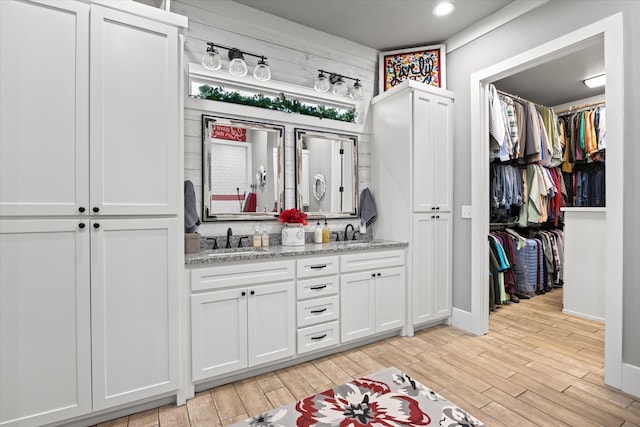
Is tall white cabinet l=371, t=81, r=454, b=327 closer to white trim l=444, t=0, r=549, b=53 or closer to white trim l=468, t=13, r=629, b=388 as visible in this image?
white trim l=444, t=0, r=549, b=53

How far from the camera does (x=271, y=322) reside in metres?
2.23

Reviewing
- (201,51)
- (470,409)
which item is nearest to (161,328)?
(470,409)

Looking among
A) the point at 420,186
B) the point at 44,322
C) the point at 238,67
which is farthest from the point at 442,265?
the point at 44,322

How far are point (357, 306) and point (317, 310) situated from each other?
1.29 feet

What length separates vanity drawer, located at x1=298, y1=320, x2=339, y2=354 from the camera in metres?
2.36

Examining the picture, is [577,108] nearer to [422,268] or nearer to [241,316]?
[422,268]

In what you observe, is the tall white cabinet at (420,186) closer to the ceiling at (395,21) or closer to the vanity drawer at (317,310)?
the ceiling at (395,21)

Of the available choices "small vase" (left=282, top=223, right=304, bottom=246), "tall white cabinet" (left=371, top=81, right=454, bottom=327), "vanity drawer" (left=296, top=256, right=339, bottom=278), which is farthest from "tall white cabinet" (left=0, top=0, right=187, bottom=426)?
"tall white cabinet" (left=371, top=81, right=454, bottom=327)

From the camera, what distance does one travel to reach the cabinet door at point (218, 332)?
77.9 inches

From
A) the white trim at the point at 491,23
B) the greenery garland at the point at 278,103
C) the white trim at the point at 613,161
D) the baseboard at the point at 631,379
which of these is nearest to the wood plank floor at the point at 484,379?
the baseboard at the point at 631,379

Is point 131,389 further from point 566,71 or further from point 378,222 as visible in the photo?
point 566,71

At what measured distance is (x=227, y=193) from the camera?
2.62 meters

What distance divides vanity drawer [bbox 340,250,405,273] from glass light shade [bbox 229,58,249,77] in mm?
1686

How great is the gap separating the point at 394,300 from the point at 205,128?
2.18 metres
